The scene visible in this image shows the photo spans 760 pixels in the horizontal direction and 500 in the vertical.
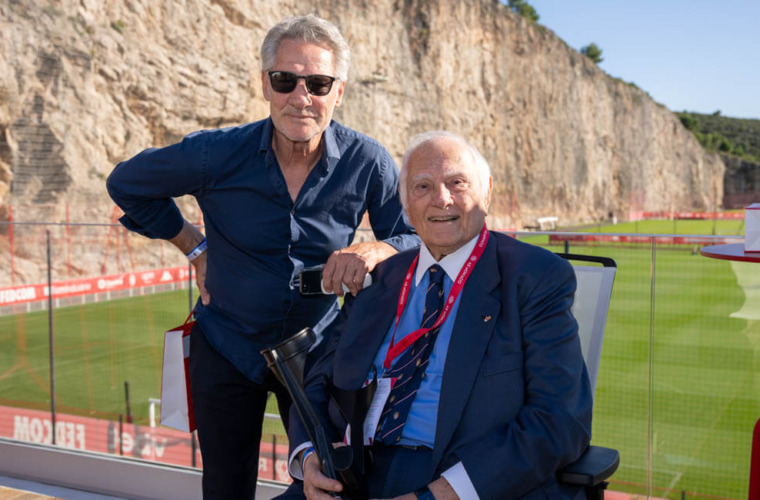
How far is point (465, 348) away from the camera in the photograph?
4.94 feet

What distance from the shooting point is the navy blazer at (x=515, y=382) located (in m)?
1.42

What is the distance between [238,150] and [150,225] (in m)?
0.41

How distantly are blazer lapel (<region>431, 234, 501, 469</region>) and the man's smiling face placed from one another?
14 cm

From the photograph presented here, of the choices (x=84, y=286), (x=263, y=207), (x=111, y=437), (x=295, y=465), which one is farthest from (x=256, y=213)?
(x=84, y=286)

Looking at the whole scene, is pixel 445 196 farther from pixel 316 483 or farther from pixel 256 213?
pixel 316 483

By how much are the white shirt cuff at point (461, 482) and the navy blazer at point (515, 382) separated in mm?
13

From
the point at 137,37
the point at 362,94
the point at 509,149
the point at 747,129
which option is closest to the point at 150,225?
the point at 137,37

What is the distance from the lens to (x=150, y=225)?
6.87ft

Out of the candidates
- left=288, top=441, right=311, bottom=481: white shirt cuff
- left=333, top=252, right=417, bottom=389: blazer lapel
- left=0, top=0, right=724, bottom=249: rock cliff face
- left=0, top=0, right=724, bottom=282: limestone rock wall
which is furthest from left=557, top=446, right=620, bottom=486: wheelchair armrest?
left=0, top=0, right=724, bottom=249: rock cliff face

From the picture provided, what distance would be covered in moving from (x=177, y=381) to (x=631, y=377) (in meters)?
9.73

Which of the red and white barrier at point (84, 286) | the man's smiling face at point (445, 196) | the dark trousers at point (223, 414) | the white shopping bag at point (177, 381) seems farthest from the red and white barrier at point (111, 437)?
the man's smiling face at point (445, 196)

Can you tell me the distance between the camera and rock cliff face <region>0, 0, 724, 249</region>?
48.5 ft

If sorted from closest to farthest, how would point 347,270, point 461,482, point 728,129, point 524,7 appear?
point 461,482 → point 347,270 → point 524,7 → point 728,129

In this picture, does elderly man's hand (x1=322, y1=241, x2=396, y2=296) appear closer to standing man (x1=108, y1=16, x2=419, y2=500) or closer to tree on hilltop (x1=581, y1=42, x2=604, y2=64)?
standing man (x1=108, y1=16, x2=419, y2=500)
